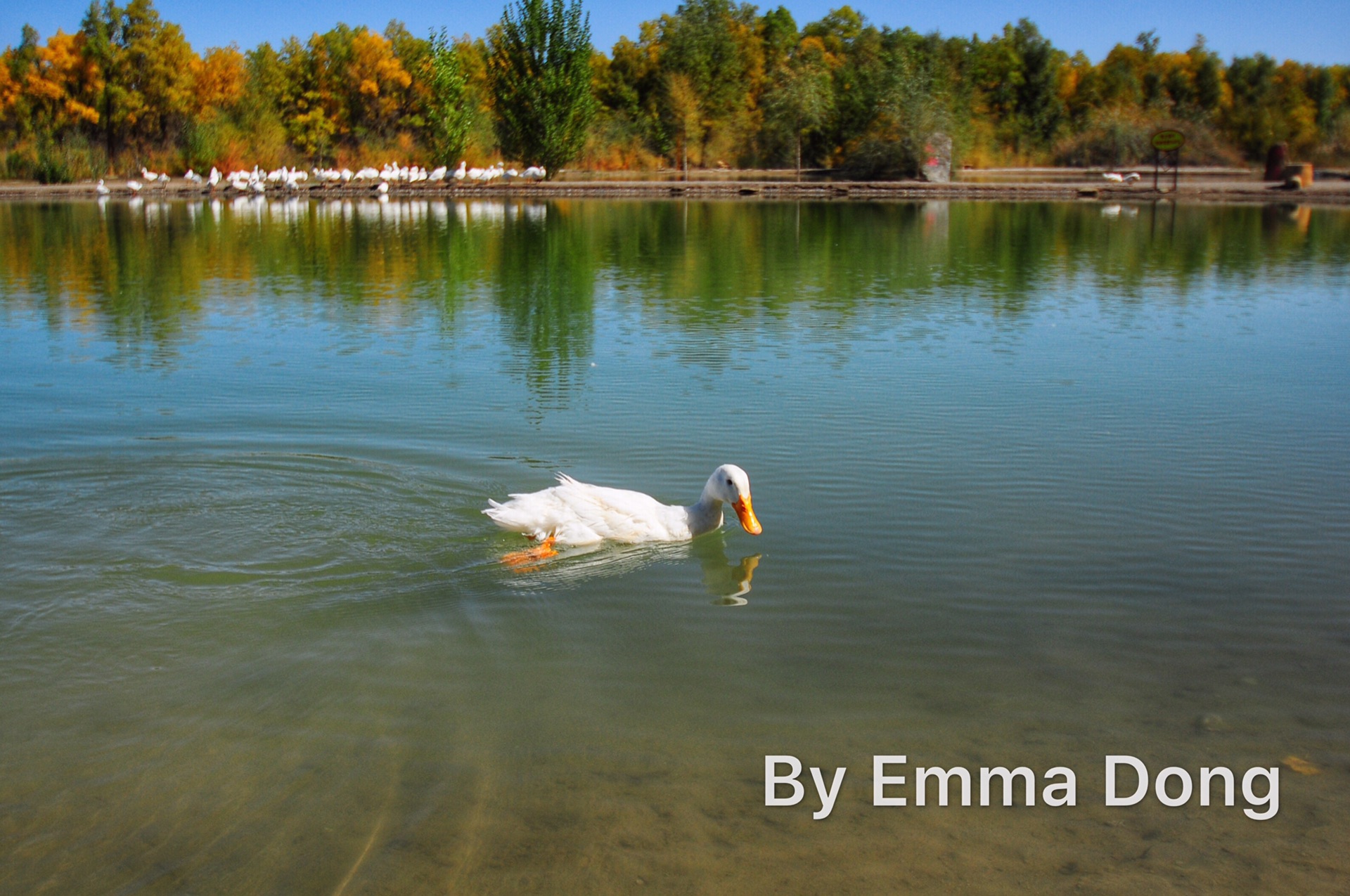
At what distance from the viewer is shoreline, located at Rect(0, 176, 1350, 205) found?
41812 mm

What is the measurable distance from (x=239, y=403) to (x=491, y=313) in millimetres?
5829

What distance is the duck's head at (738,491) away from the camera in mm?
6734

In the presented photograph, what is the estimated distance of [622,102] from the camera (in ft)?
211

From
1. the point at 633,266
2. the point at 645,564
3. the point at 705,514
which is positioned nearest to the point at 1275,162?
the point at 633,266

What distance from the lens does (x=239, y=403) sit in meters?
10.1

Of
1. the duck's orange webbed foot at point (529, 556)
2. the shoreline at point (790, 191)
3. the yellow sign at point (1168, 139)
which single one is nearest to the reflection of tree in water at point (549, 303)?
the duck's orange webbed foot at point (529, 556)

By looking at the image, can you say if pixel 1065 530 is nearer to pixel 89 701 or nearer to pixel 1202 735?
pixel 1202 735

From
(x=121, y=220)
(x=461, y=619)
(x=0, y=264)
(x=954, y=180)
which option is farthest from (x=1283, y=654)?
(x=954, y=180)

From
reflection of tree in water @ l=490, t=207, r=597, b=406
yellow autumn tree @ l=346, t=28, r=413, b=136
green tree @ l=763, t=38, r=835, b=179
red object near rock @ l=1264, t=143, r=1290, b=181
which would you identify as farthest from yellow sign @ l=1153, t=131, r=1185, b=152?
yellow autumn tree @ l=346, t=28, r=413, b=136

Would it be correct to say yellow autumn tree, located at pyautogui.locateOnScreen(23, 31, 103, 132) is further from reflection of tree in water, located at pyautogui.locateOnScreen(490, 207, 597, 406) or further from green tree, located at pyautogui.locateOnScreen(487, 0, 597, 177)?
reflection of tree in water, located at pyautogui.locateOnScreen(490, 207, 597, 406)

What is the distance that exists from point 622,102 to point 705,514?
60736 mm

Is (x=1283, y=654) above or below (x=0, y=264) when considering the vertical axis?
below

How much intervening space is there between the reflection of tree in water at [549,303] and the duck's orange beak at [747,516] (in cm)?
391

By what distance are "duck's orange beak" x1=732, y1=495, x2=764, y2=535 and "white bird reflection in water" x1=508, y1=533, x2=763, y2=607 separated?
207mm
